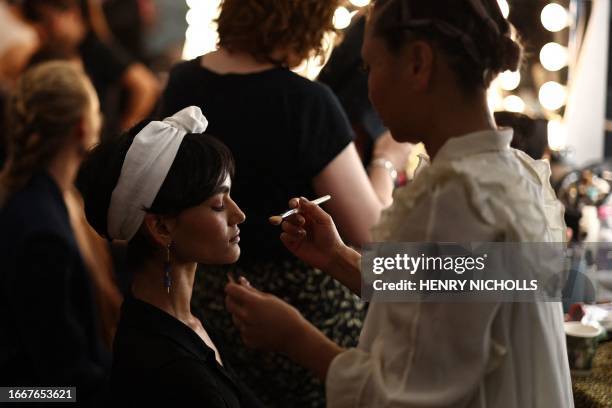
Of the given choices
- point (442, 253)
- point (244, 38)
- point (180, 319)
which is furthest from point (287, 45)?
point (442, 253)

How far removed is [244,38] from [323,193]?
0.33 m

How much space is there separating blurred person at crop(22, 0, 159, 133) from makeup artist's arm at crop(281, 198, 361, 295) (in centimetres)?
287

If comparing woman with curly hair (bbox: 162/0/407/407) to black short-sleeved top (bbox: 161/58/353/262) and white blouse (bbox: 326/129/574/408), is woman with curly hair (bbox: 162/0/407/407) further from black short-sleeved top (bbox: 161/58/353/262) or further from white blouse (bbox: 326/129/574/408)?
white blouse (bbox: 326/129/574/408)

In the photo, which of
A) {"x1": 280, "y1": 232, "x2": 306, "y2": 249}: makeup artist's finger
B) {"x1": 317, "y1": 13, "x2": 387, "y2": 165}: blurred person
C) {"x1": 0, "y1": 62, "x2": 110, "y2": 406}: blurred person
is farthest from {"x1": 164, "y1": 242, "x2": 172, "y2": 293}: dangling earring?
{"x1": 0, "y1": 62, "x2": 110, "y2": 406}: blurred person

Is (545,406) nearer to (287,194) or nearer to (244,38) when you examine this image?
(287,194)

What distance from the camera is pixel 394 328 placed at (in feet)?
3.00

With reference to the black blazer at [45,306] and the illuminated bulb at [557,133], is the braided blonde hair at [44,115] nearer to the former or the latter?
the black blazer at [45,306]

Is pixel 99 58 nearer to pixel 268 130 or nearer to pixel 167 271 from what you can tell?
pixel 268 130

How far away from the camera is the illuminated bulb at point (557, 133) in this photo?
2.94m

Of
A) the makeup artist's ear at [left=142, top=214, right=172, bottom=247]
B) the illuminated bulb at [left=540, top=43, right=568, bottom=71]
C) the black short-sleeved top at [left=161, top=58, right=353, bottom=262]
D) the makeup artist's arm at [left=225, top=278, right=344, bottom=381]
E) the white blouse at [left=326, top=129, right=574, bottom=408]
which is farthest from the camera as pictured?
the illuminated bulb at [left=540, top=43, right=568, bottom=71]

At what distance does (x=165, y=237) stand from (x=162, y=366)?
0.71 ft

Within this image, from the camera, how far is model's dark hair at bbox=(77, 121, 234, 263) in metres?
1.27

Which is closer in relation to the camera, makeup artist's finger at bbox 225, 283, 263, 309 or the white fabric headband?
makeup artist's finger at bbox 225, 283, 263, 309

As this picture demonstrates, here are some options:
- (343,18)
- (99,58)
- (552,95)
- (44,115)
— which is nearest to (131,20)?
(99,58)
